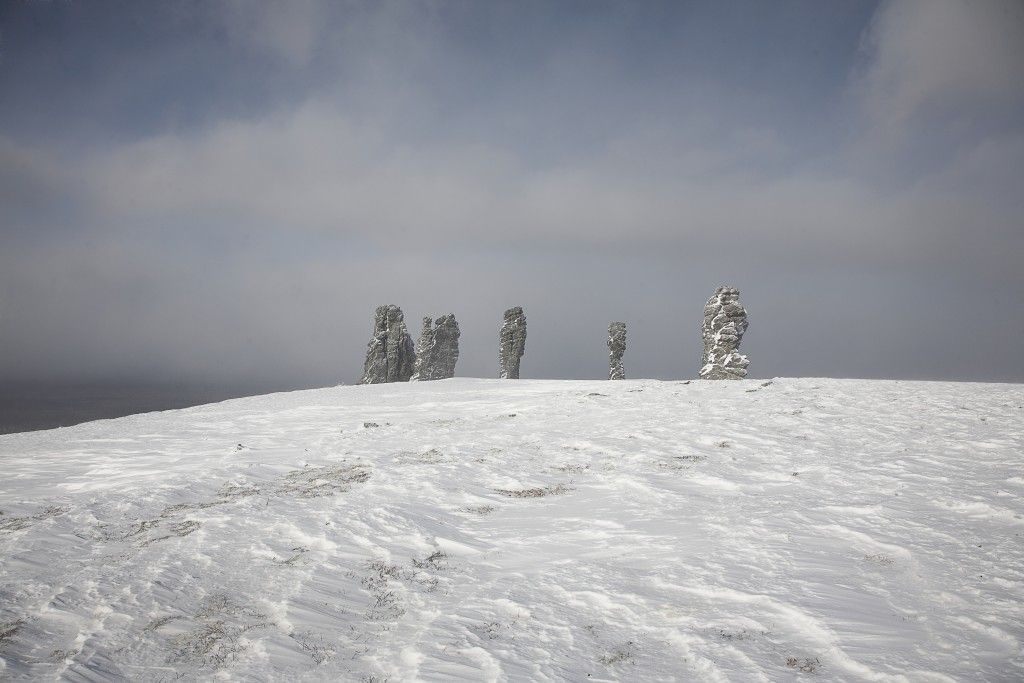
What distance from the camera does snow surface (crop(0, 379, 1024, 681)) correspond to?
370 cm

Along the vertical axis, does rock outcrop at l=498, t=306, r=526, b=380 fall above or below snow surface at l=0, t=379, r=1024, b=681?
above

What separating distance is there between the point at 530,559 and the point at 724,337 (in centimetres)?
2477

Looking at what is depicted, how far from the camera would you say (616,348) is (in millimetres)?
40656

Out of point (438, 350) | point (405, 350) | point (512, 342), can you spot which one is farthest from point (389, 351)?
point (512, 342)

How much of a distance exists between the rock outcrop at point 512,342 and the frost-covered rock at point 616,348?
22.4ft

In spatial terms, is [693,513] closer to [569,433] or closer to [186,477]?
[569,433]

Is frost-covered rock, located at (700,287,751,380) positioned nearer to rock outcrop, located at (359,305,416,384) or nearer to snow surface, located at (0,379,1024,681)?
snow surface, located at (0,379,1024,681)

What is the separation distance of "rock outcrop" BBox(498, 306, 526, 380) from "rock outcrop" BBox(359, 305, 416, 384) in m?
7.58

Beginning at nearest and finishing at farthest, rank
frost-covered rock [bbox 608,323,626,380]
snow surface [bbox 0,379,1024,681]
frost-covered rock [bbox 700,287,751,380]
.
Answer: snow surface [bbox 0,379,1024,681]
frost-covered rock [bbox 700,287,751,380]
frost-covered rock [bbox 608,323,626,380]

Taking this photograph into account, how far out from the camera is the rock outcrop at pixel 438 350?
42.2m

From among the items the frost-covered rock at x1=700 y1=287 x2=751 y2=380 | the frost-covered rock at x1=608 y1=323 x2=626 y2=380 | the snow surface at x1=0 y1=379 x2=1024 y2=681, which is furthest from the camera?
the frost-covered rock at x1=608 y1=323 x2=626 y2=380

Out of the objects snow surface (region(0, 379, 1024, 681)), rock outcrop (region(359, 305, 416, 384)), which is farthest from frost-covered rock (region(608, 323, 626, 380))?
snow surface (region(0, 379, 1024, 681))

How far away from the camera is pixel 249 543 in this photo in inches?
221

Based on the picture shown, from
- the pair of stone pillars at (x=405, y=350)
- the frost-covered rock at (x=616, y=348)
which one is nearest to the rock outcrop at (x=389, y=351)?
the pair of stone pillars at (x=405, y=350)
